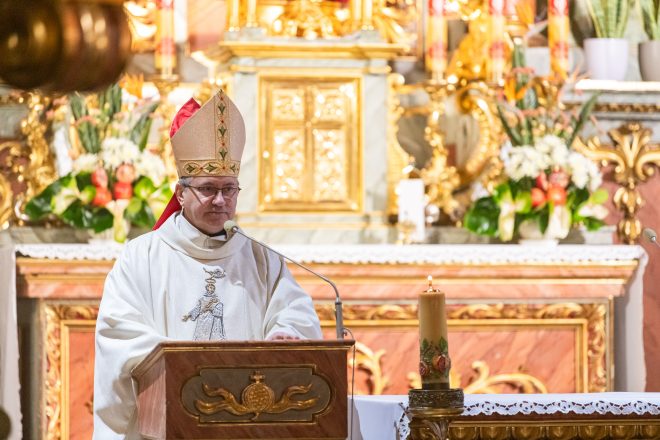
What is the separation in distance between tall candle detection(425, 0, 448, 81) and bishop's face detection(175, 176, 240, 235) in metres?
3.31

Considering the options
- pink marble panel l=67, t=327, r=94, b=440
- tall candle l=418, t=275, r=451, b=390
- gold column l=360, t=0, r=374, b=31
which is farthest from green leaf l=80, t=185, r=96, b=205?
tall candle l=418, t=275, r=451, b=390

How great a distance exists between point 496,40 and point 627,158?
114cm

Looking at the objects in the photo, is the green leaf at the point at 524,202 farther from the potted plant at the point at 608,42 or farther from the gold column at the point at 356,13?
the gold column at the point at 356,13

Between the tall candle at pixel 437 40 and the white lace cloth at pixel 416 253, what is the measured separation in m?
1.10

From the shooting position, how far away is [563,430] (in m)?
3.63

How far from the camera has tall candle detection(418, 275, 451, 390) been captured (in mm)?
3115

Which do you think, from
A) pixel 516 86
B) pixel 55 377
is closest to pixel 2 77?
pixel 55 377

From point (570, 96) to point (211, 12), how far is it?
87.4 inches

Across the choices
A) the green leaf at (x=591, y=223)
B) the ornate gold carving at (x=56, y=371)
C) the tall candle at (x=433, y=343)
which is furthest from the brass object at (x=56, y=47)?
the green leaf at (x=591, y=223)

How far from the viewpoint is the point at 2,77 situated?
0.87 m

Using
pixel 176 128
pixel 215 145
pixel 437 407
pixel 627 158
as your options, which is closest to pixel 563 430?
pixel 437 407

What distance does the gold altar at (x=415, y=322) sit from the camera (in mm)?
6285

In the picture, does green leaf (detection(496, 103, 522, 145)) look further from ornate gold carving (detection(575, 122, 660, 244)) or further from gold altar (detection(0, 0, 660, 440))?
ornate gold carving (detection(575, 122, 660, 244))

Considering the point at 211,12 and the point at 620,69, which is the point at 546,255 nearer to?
the point at 620,69
